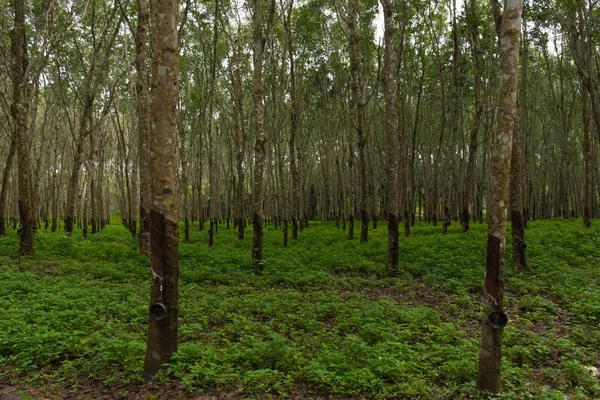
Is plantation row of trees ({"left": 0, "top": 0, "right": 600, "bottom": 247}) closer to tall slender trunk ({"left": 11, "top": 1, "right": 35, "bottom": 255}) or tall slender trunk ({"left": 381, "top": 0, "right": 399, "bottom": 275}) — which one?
tall slender trunk ({"left": 11, "top": 1, "right": 35, "bottom": 255})

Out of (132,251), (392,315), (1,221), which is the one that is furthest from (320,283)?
(1,221)

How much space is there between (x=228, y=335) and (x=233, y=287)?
3.15 meters

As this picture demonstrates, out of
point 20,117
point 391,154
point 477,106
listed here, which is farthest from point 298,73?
point 20,117

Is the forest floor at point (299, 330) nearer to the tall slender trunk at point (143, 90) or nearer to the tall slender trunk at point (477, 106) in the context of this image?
the tall slender trunk at point (143, 90)

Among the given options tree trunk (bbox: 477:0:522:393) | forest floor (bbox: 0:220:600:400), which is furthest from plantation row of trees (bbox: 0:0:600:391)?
forest floor (bbox: 0:220:600:400)

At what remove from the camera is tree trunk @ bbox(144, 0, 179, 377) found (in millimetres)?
4012

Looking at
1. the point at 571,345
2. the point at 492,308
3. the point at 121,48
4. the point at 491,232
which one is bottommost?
the point at 571,345

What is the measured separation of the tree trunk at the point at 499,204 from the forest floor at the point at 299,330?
33 cm

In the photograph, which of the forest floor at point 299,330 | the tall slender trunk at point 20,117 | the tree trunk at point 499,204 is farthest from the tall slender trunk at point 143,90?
the tree trunk at point 499,204

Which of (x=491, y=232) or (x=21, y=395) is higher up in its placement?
(x=491, y=232)

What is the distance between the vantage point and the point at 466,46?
18.9 metres

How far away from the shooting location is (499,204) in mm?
3830

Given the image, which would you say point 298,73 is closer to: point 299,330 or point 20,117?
point 20,117

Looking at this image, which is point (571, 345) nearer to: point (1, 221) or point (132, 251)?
point (132, 251)
